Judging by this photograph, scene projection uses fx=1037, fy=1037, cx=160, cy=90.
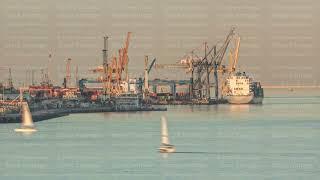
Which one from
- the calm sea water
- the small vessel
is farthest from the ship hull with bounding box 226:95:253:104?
the calm sea water

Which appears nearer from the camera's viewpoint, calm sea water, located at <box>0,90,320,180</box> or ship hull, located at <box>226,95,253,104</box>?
calm sea water, located at <box>0,90,320,180</box>

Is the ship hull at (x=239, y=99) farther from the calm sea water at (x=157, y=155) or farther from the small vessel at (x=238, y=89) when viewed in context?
the calm sea water at (x=157, y=155)

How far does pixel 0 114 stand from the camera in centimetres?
10112

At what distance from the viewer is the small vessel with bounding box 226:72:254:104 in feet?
599

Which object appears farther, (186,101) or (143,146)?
(186,101)

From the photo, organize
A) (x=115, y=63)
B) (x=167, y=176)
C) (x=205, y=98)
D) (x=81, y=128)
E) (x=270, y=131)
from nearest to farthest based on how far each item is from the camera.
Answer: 1. (x=167, y=176)
2. (x=270, y=131)
3. (x=81, y=128)
4. (x=115, y=63)
5. (x=205, y=98)

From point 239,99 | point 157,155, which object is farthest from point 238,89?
point 157,155

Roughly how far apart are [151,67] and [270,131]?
117 meters

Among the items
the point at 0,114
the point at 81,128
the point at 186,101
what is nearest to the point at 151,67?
the point at 186,101

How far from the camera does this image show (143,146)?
59688mm

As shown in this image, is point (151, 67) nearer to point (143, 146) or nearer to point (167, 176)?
point (143, 146)

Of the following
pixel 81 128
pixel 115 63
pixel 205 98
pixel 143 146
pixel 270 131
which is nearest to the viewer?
pixel 143 146

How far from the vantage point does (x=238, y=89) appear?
182m

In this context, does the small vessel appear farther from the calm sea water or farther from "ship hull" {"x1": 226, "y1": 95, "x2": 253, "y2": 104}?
the calm sea water
